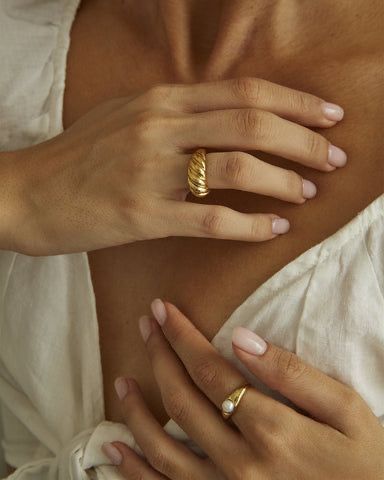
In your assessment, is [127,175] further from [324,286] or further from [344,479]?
[344,479]

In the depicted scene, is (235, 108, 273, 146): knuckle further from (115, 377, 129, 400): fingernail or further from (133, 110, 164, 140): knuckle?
(115, 377, 129, 400): fingernail

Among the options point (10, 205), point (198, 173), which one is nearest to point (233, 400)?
point (198, 173)

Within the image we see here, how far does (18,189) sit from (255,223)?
0.91 feet

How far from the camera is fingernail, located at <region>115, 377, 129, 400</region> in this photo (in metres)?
0.81

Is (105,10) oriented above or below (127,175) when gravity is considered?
above

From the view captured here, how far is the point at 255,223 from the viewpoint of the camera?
727 mm

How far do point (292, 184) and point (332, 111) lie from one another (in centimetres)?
8

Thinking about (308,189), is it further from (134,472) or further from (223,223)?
(134,472)

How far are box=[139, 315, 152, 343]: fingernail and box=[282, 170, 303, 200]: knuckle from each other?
8.2 inches

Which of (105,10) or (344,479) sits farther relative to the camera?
(105,10)

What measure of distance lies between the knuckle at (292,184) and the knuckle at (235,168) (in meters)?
0.05

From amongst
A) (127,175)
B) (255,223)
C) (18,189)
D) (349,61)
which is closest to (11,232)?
(18,189)

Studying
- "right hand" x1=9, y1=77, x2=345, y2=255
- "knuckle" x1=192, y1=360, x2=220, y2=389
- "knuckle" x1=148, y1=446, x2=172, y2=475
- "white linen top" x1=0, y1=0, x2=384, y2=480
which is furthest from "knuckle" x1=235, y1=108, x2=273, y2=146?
"knuckle" x1=148, y1=446, x2=172, y2=475

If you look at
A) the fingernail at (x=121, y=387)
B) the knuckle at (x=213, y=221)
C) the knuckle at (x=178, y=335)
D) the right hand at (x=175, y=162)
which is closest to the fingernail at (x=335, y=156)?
the right hand at (x=175, y=162)
